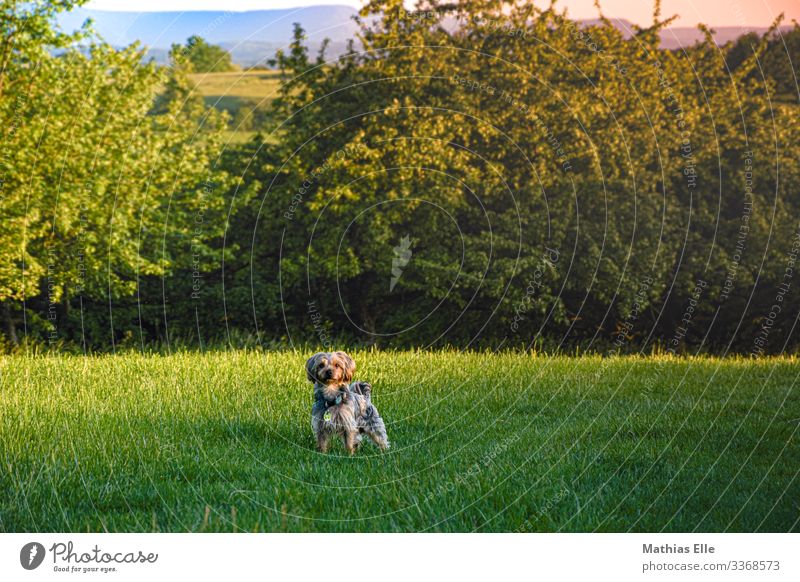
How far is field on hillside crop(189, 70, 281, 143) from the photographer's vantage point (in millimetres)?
27578

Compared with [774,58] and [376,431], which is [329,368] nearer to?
[376,431]

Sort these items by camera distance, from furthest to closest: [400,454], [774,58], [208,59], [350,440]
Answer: [774,58] < [208,59] < [400,454] < [350,440]

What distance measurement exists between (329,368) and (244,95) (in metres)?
30.5

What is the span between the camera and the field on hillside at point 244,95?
1086 inches

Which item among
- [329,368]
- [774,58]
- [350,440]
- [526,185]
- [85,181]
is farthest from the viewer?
[774,58]

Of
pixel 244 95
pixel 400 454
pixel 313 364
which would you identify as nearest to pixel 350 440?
pixel 400 454

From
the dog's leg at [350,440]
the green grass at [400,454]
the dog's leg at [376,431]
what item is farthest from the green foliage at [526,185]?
the dog's leg at [350,440]

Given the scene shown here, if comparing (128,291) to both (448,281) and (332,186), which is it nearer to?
(332,186)

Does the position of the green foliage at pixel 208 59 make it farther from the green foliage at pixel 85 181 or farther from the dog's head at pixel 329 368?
the dog's head at pixel 329 368

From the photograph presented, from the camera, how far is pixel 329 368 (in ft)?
26.3

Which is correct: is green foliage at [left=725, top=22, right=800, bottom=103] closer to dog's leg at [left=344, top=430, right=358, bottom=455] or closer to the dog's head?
the dog's head

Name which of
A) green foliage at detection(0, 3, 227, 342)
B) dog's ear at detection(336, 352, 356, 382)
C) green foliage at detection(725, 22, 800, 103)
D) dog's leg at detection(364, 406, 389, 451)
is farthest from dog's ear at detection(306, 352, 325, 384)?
green foliage at detection(725, 22, 800, 103)

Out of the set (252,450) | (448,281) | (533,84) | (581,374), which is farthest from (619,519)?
(533,84)

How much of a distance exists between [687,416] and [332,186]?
51.7ft
